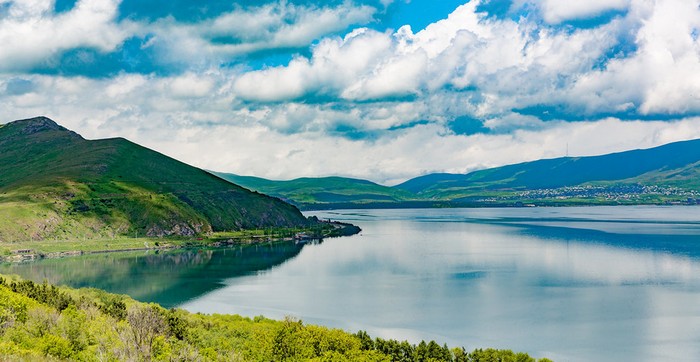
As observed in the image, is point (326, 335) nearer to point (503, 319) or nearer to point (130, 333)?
point (130, 333)

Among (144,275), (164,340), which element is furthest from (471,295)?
(144,275)

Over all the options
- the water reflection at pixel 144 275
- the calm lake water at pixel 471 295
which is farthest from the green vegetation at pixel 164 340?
the water reflection at pixel 144 275

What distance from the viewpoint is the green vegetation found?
50781mm

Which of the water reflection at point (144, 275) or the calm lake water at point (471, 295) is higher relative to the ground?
the water reflection at point (144, 275)

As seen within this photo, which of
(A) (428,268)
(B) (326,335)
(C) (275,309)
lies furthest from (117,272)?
(B) (326,335)

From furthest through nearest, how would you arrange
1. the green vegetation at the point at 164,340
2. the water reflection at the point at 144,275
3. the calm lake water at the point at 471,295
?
the water reflection at the point at 144,275
the calm lake water at the point at 471,295
the green vegetation at the point at 164,340

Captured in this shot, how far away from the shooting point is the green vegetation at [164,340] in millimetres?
50781

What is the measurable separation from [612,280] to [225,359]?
399 ft

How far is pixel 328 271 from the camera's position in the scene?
6978 inches

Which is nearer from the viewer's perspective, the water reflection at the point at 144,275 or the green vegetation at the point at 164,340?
the green vegetation at the point at 164,340

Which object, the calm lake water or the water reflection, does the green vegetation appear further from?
the water reflection

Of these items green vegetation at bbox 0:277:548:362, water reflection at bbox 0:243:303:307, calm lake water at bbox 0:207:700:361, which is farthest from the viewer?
water reflection at bbox 0:243:303:307

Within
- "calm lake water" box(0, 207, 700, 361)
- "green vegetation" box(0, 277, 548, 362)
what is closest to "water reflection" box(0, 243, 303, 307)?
"calm lake water" box(0, 207, 700, 361)

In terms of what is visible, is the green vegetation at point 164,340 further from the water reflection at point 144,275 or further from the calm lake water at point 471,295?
the water reflection at point 144,275
